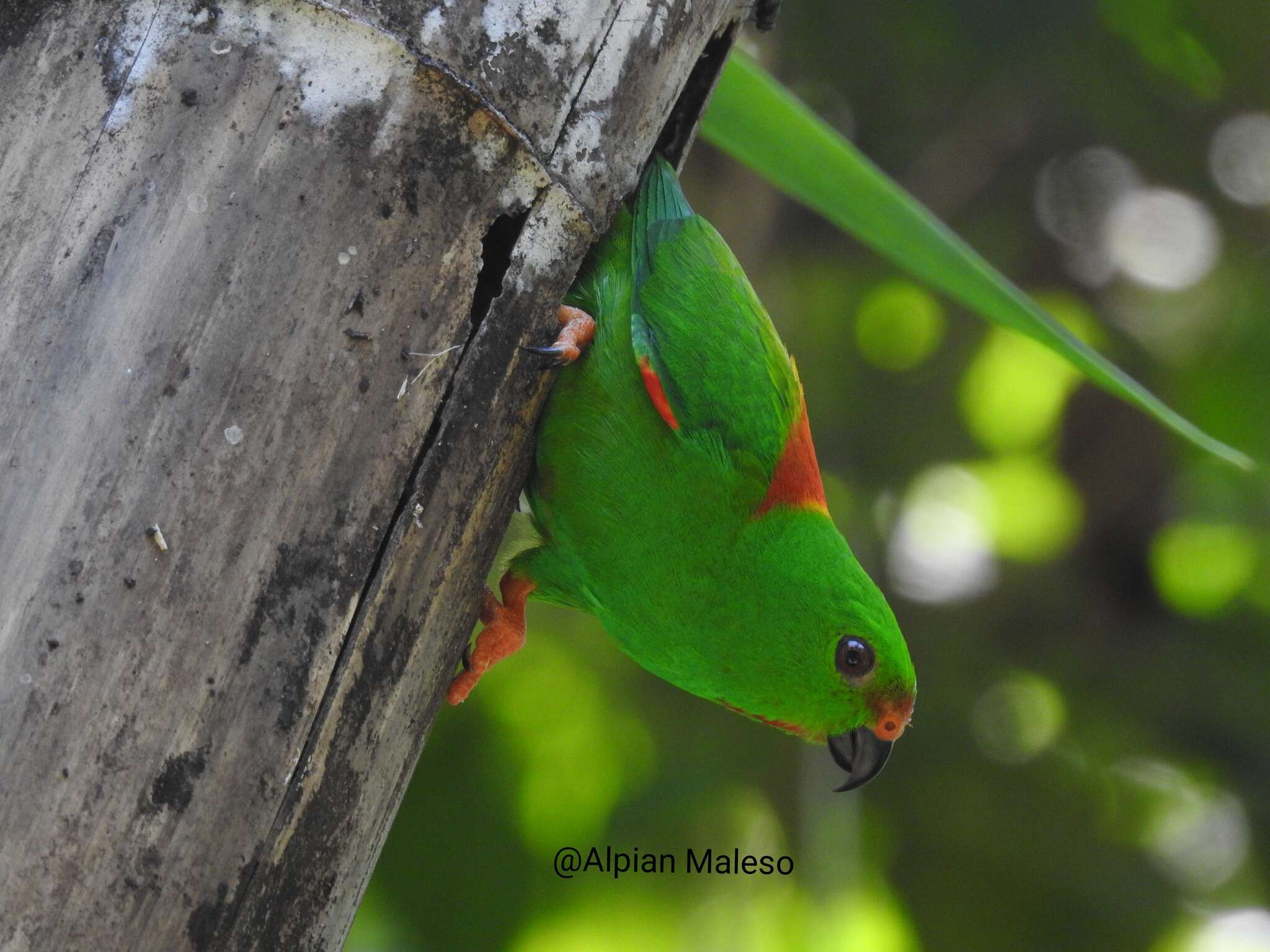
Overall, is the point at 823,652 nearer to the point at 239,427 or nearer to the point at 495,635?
the point at 495,635

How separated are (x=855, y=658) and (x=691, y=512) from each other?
21.2 inches

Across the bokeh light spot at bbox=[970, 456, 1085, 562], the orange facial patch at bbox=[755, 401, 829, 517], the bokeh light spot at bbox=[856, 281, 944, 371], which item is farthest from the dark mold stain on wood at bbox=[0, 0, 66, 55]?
the bokeh light spot at bbox=[970, 456, 1085, 562]

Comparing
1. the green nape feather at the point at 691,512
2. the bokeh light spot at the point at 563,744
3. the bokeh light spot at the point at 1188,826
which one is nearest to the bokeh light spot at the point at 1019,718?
the bokeh light spot at the point at 1188,826

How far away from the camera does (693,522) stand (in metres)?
2.66

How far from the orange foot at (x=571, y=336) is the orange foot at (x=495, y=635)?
647mm

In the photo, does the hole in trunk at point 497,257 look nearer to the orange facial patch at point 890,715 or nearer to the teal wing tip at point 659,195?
the teal wing tip at point 659,195

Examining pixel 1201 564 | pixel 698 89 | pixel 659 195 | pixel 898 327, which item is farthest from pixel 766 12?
pixel 1201 564

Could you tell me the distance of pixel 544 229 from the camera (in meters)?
2.01

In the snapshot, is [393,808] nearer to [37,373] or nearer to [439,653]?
[439,653]

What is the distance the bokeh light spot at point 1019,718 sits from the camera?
16.8 feet

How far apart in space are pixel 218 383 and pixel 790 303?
14.4 feet

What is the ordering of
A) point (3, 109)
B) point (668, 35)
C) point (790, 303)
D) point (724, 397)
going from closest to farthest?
point (3, 109) → point (668, 35) → point (724, 397) → point (790, 303)

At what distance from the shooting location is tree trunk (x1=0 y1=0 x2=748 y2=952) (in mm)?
1484

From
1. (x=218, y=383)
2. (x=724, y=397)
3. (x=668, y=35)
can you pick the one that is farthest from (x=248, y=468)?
(x=724, y=397)
